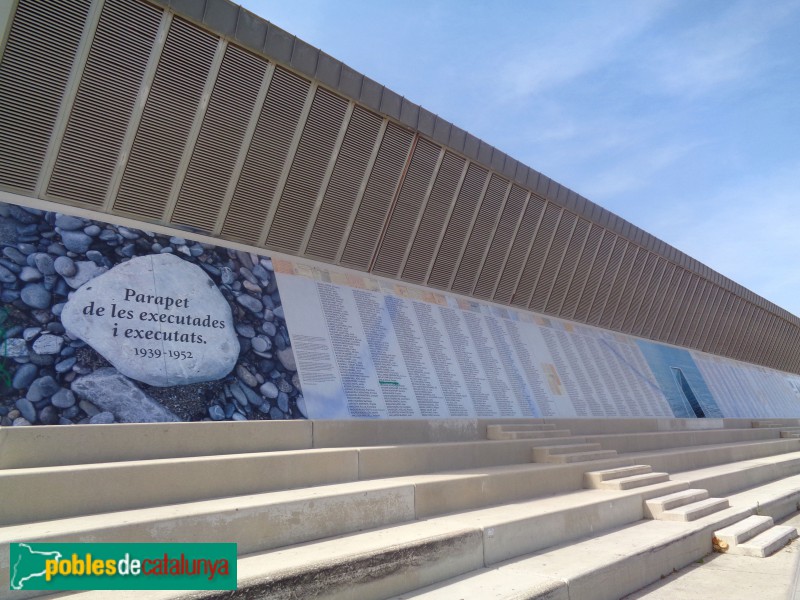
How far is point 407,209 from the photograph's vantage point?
9.69 m

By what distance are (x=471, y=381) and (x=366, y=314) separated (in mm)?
2172

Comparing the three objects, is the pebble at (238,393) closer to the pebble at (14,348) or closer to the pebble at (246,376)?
the pebble at (246,376)

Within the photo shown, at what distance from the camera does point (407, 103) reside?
29.9ft

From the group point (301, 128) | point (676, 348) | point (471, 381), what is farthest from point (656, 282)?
point (301, 128)

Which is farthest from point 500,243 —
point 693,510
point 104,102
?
point 104,102

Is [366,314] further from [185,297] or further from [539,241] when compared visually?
[539,241]

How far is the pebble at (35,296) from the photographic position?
5.25 meters

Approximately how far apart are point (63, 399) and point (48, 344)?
0.56m

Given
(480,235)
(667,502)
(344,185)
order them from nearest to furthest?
(667,502) < (344,185) < (480,235)

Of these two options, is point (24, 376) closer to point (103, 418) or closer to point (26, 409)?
point (26, 409)

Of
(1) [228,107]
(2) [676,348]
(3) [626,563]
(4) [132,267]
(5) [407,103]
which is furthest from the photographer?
(2) [676,348]

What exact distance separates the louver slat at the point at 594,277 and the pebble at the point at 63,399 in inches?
458

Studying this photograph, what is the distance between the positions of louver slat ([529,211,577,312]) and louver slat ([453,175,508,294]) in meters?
2.16

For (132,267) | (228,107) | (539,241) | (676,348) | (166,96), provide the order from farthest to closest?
(676,348), (539,241), (228,107), (166,96), (132,267)
